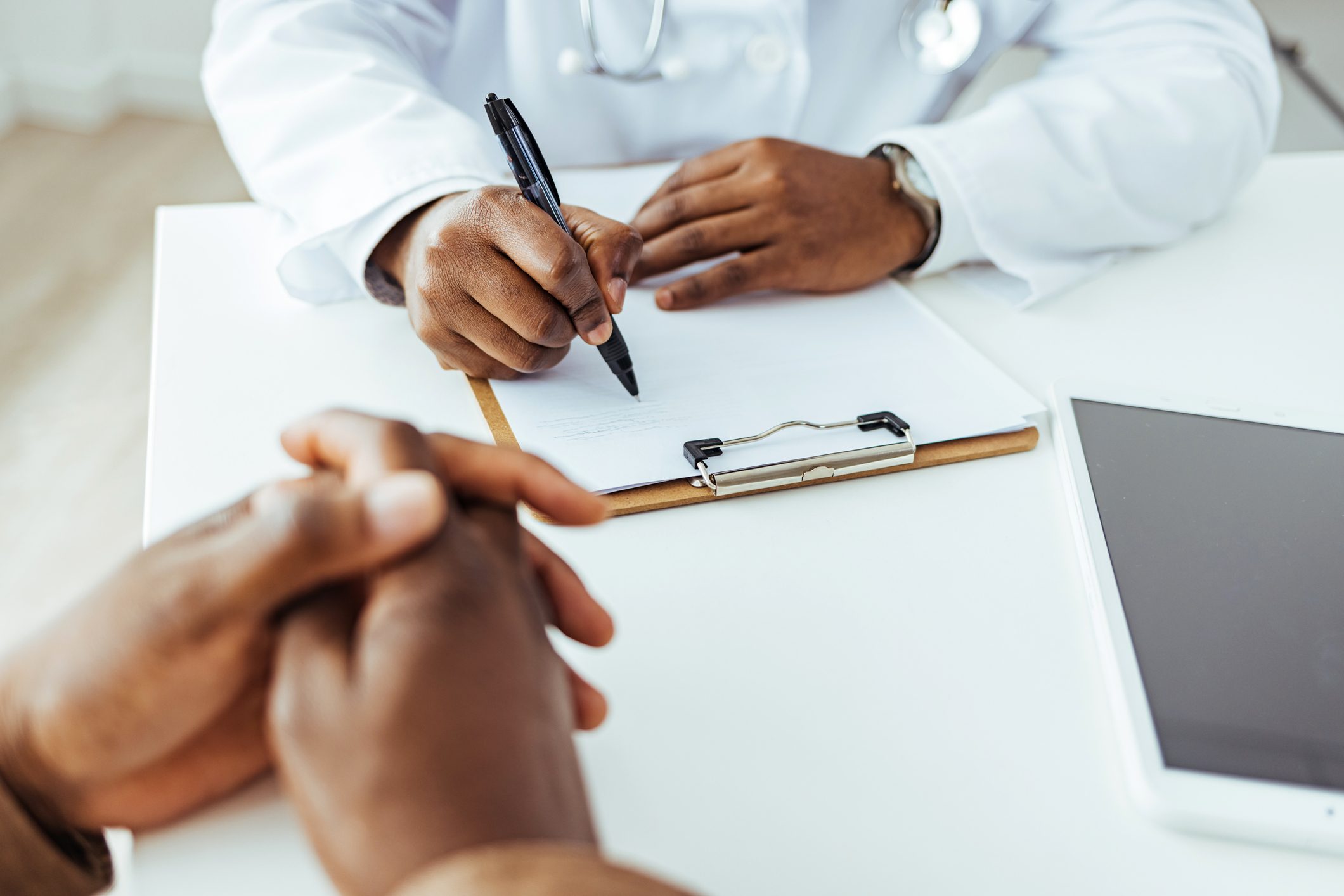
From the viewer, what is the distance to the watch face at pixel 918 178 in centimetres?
81

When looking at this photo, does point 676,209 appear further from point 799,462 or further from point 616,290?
point 799,462

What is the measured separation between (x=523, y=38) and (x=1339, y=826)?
2.70 ft

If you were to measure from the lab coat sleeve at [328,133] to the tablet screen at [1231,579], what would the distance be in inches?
18.5

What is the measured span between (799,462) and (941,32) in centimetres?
58

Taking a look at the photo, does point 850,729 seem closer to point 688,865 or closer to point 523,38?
point 688,865

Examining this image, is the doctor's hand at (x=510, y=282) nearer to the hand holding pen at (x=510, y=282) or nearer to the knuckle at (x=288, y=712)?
the hand holding pen at (x=510, y=282)

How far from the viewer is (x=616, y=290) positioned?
62 cm

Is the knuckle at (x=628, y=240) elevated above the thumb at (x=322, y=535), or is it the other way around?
the thumb at (x=322, y=535)

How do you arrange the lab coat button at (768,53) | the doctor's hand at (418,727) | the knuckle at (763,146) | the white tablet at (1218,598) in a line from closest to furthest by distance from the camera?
the doctor's hand at (418,727)
the white tablet at (1218,598)
the knuckle at (763,146)
the lab coat button at (768,53)

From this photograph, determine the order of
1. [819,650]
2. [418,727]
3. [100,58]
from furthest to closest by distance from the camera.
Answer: [100,58]
[819,650]
[418,727]

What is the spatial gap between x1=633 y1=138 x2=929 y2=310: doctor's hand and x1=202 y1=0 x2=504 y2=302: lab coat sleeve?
0.14 m

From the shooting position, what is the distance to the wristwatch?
2.63ft

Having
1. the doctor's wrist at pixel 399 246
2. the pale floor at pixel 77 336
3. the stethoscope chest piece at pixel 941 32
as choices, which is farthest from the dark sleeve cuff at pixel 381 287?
the pale floor at pixel 77 336

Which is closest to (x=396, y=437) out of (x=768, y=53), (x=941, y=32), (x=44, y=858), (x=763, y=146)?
(x=44, y=858)
